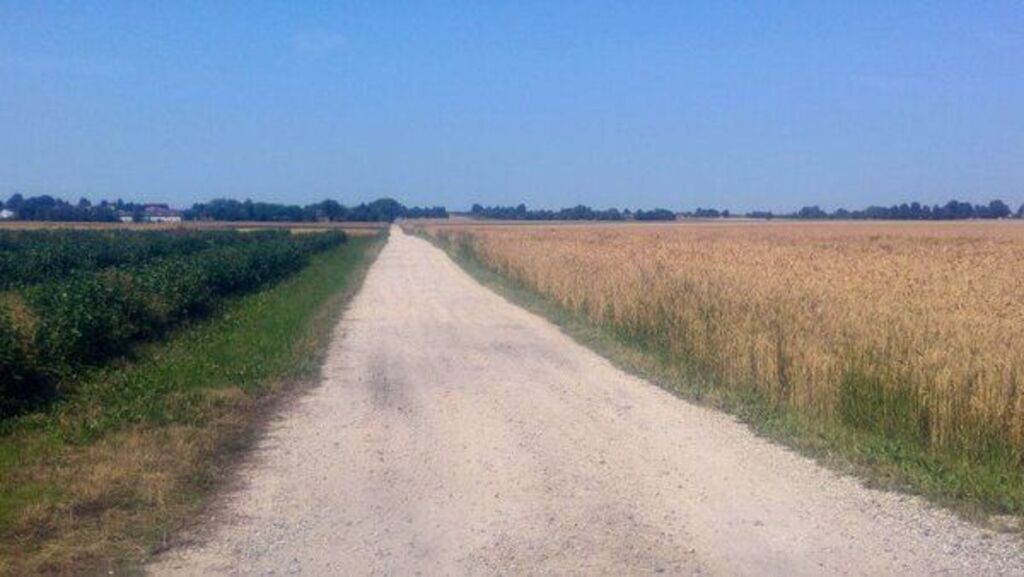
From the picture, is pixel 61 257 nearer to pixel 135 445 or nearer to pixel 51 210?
pixel 135 445

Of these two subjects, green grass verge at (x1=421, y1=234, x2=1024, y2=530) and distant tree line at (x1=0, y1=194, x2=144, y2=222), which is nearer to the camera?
green grass verge at (x1=421, y1=234, x2=1024, y2=530)

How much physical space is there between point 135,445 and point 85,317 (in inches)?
249

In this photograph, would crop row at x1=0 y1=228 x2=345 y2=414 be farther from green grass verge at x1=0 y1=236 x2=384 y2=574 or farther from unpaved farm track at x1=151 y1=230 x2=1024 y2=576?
unpaved farm track at x1=151 y1=230 x2=1024 y2=576

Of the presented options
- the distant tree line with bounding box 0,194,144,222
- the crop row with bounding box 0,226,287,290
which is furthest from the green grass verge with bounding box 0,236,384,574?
the distant tree line with bounding box 0,194,144,222

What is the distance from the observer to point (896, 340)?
498 inches

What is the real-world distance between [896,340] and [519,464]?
16.6 ft

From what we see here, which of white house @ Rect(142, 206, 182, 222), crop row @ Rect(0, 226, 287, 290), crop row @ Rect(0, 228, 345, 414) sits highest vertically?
crop row @ Rect(0, 228, 345, 414)

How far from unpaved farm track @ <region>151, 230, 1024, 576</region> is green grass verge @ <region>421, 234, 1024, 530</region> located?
0.30 metres

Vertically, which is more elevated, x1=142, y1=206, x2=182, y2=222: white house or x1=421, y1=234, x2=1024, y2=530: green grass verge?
x1=421, y1=234, x2=1024, y2=530: green grass verge

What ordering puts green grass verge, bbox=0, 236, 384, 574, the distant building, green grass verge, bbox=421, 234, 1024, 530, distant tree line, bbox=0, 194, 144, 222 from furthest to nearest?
1. the distant building
2. distant tree line, bbox=0, 194, 144, 222
3. green grass verge, bbox=421, 234, 1024, 530
4. green grass verge, bbox=0, 236, 384, 574

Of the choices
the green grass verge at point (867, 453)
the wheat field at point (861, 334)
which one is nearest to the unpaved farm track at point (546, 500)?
the green grass verge at point (867, 453)

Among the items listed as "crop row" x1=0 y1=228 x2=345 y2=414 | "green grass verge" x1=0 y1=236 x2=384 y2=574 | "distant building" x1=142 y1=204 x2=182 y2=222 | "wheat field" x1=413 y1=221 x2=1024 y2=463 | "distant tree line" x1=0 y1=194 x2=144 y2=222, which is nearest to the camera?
"green grass verge" x1=0 y1=236 x2=384 y2=574

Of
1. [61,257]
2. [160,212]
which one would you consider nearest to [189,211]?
[160,212]

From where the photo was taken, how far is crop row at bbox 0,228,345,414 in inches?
536
